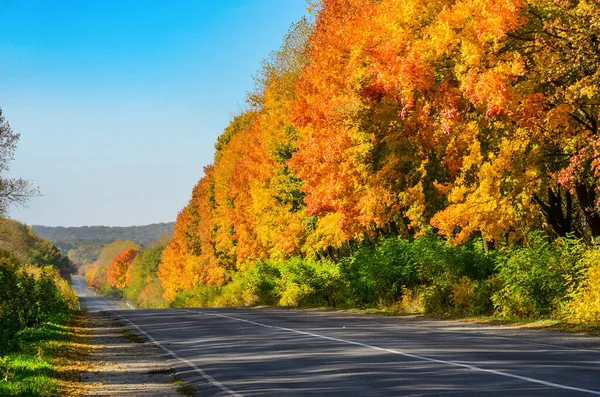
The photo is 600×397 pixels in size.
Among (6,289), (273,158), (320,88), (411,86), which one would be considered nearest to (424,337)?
(411,86)

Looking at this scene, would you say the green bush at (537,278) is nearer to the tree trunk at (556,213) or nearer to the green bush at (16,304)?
the tree trunk at (556,213)

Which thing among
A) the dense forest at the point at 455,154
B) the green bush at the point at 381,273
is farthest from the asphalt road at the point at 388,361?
the green bush at the point at 381,273

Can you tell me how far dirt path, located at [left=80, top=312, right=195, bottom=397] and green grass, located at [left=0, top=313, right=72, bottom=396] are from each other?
669 millimetres

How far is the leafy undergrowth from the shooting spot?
1310 centimetres

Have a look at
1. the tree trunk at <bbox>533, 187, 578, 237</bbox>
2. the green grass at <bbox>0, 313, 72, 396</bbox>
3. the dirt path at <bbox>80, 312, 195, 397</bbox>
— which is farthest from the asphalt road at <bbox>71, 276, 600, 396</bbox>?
the tree trunk at <bbox>533, 187, 578, 237</bbox>

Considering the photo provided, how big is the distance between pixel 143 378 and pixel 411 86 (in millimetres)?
13617

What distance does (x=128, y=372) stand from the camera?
53.2 feet

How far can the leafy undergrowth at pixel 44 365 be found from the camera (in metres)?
13.1

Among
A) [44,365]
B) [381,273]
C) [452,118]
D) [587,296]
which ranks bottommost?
[44,365]

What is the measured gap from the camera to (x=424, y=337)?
1905 cm

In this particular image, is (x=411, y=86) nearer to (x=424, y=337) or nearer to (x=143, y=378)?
(x=424, y=337)

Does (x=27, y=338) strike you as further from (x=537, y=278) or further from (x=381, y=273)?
(x=381, y=273)

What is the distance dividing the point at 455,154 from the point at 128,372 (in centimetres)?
1394

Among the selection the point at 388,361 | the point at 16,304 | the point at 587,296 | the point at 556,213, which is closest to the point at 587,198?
the point at 556,213
